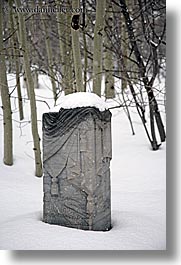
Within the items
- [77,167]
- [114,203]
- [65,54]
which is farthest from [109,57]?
[77,167]

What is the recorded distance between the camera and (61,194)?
163 cm

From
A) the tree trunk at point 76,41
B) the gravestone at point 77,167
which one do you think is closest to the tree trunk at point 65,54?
the tree trunk at point 76,41

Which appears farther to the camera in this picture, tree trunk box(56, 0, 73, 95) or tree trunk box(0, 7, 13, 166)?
tree trunk box(56, 0, 73, 95)

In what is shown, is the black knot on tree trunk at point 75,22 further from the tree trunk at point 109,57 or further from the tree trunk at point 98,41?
the tree trunk at point 109,57

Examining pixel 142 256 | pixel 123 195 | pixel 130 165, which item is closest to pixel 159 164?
pixel 130 165

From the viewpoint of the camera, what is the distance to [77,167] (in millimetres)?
1585

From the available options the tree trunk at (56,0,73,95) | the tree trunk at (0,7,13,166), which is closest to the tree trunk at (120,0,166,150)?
the tree trunk at (56,0,73,95)

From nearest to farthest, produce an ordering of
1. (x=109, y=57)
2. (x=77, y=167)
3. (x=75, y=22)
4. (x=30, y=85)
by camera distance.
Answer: (x=77, y=167) < (x=75, y=22) < (x=30, y=85) < (x=109, y=57)

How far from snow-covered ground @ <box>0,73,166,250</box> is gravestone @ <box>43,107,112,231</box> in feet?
0.19

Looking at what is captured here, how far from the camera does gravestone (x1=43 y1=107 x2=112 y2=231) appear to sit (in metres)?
1.57

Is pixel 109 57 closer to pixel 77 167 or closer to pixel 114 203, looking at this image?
pixel 114 203

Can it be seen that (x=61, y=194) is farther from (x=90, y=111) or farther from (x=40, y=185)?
(x=40, y=185)

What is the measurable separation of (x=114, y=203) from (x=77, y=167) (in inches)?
19.9

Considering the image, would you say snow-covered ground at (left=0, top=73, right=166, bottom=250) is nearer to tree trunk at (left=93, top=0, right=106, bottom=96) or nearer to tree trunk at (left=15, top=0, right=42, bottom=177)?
tree trunk at (left=15, top=0, right=42, bottom=177)
